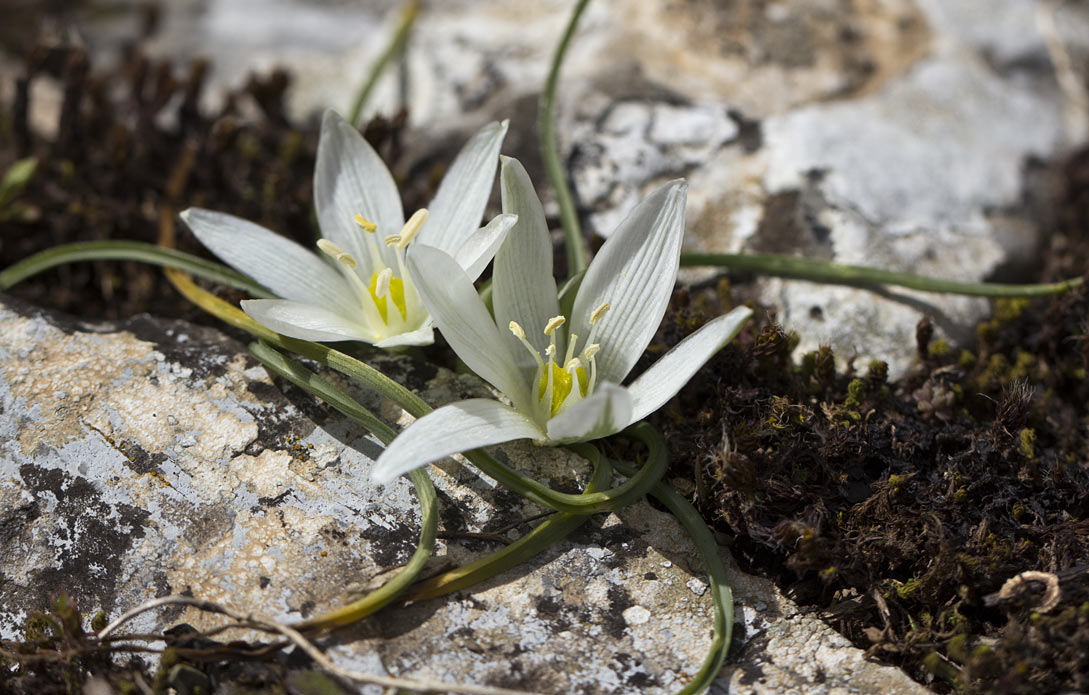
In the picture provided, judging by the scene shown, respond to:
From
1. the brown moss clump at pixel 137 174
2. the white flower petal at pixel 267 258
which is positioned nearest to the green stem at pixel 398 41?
the brown moss clump at pixel 137 174

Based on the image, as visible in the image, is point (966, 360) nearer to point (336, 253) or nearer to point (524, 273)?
point (524, 273)

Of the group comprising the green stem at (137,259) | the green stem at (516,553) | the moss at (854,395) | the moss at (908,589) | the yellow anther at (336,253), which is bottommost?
the moss at (908,589)

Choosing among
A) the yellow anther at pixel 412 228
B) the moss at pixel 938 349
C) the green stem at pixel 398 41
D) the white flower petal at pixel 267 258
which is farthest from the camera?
the green stem at pixel 398 41

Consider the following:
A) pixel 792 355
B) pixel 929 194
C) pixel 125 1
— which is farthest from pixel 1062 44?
pixel 125 1

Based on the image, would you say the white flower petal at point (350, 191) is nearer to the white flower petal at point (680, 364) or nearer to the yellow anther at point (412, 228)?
the yellow anther at point (412, 228)

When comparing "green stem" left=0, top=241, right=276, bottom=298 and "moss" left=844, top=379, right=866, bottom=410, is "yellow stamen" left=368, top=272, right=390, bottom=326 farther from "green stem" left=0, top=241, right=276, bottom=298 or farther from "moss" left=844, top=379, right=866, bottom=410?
"moss" left=844, top=379, right=866, bottom=410

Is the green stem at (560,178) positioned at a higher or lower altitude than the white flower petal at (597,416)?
higher
